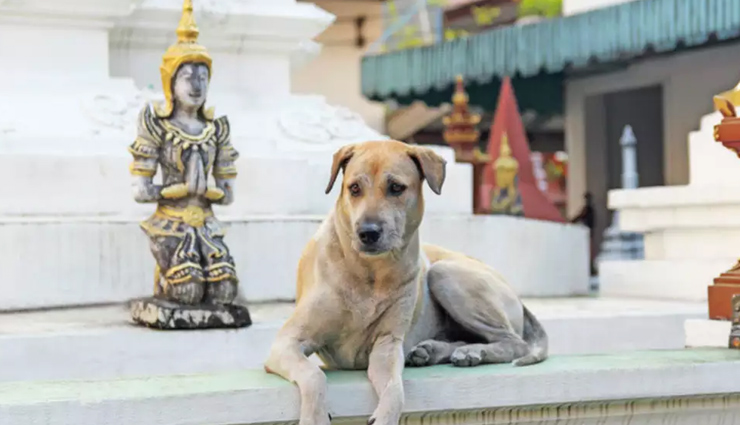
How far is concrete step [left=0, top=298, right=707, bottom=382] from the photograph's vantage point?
494 cm

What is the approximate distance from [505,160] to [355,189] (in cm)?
527

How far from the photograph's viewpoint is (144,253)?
6.27 metres

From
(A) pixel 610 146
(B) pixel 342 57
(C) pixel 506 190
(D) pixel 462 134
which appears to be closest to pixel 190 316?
(C) pixel 506 190

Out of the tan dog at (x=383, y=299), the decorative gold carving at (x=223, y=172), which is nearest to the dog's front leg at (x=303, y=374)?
the tan dog at (x=383, y=299)

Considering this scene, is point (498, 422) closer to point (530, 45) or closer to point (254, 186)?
point (254, 186)

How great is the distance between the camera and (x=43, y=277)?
6.01 metres

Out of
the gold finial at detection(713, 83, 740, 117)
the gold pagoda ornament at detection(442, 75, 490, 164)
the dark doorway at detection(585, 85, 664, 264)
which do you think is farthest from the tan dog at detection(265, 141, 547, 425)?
the dark doorway at detection(585, 85, 664, 264)

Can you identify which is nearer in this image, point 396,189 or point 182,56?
point 396,189

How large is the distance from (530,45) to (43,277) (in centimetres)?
968

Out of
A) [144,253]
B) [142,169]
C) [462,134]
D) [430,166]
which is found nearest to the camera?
[430,166]

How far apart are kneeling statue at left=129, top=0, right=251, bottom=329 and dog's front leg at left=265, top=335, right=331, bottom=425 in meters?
1.43

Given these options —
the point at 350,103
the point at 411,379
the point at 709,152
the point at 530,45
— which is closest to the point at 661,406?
the point at 411,379

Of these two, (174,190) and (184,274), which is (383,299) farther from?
(174,190)

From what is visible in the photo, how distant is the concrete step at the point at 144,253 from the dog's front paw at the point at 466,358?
2.46 metres
